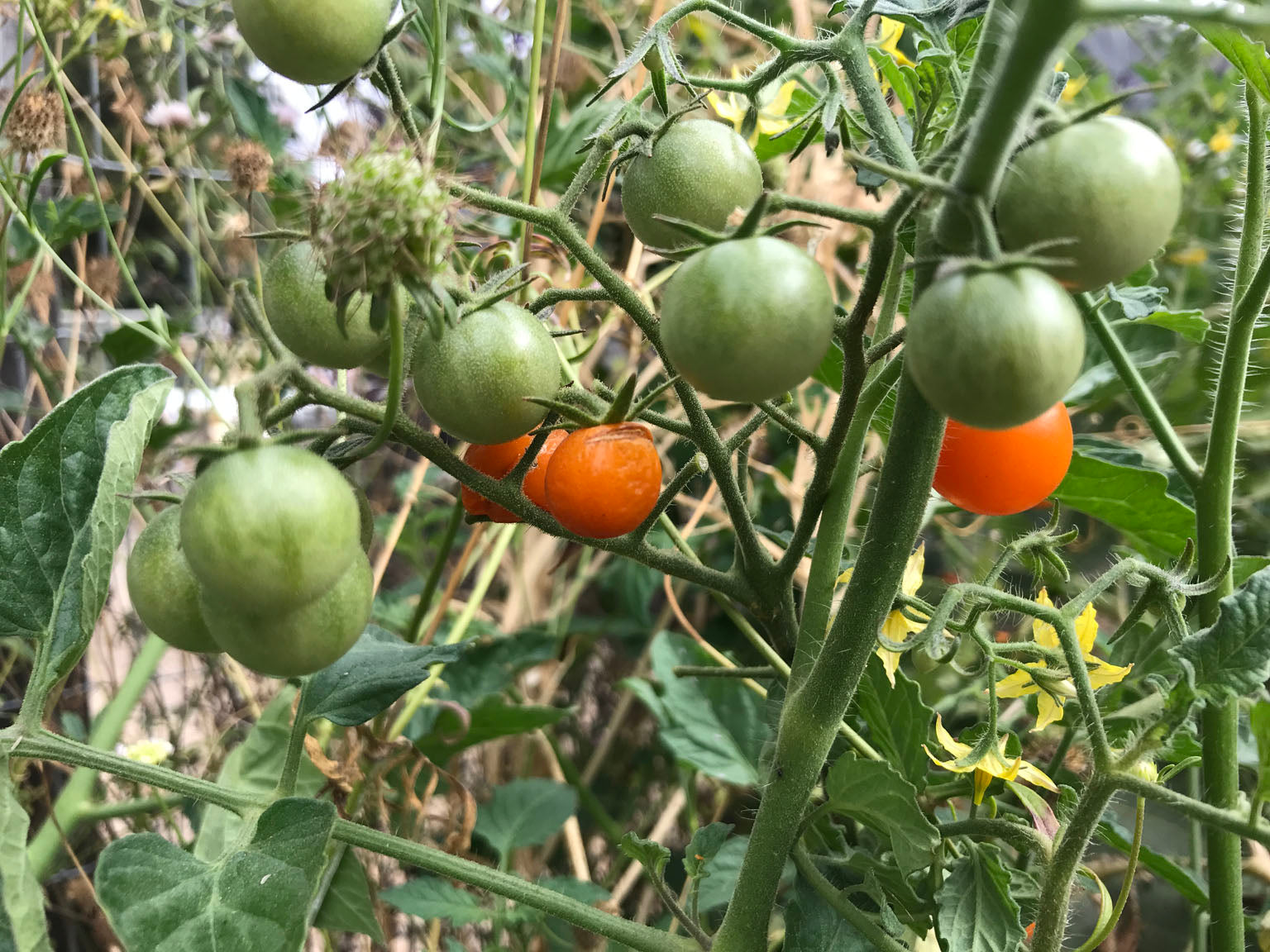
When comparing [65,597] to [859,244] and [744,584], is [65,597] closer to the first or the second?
[744,584]

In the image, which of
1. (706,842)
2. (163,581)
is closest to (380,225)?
(163,581)

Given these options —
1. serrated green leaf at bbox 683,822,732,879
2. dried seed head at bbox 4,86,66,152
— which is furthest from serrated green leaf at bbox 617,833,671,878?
dried seed head at bbox 4,86,66,152

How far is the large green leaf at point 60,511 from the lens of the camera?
46 centimetres

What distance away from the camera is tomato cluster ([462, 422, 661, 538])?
14.6 inches

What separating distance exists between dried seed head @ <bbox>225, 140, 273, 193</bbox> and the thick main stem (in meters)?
0.67

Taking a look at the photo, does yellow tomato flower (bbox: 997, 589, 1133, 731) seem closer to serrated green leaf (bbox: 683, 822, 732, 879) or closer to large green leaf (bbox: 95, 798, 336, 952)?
serrated green leaf (bbox: 683, 822, 732, 879)

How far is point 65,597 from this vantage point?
0.49 m

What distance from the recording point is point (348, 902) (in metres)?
0.64

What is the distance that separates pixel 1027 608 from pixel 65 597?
0.46m

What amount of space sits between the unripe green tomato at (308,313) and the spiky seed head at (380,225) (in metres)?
0.03

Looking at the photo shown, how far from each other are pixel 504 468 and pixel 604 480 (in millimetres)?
68

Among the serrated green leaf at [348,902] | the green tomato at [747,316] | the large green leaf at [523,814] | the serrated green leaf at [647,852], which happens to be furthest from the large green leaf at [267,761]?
the green tomato at [747,316]

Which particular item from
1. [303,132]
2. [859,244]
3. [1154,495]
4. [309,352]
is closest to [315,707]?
[309,352]

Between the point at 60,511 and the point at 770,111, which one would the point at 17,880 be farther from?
the point at 770,111
